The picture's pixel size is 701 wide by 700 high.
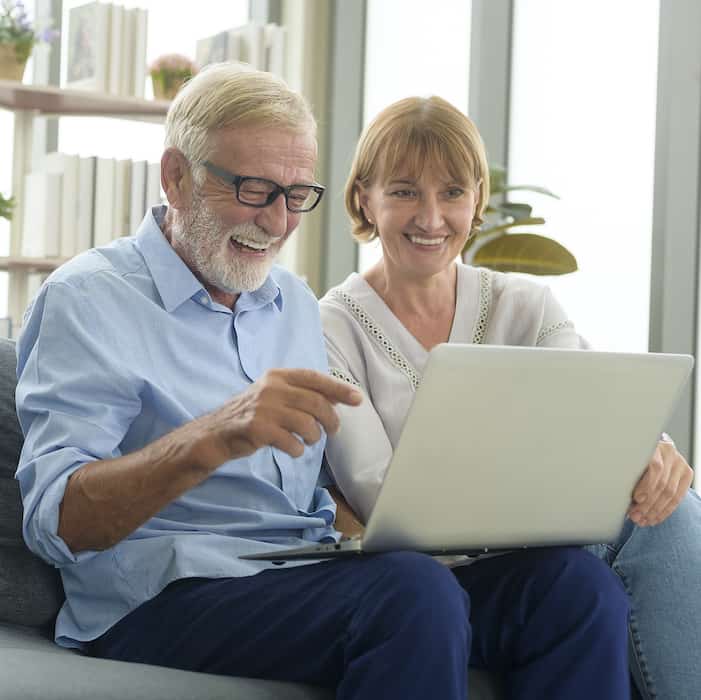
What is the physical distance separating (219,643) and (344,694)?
18 cm

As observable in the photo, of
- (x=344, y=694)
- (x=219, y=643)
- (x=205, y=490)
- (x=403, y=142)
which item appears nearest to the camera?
(x=344, y=694)

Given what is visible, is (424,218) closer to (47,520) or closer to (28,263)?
(47,520)

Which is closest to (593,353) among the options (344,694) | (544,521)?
(544,521)

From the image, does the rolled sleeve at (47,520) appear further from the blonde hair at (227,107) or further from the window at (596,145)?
the window at (596,145)

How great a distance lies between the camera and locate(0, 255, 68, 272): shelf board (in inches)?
139

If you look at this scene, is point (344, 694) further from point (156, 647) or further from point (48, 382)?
point (48, 382)

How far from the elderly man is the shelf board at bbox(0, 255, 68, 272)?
1.95m

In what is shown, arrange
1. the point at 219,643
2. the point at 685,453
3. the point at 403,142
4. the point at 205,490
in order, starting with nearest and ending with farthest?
the point at 219,643 < the point at 205,490 < the point at 403,142 < the point at 685,453

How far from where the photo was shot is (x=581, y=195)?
3.71m

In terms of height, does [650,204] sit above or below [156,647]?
above

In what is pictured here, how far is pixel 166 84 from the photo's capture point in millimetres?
3826

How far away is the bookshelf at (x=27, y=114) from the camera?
3586 millimetres

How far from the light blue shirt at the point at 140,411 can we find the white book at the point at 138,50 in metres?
2.21

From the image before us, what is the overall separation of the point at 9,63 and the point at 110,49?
12.6 inches
